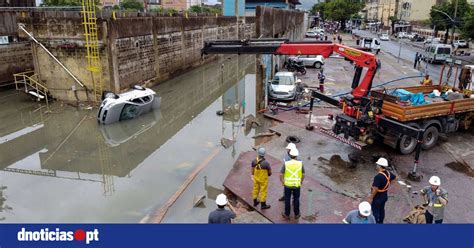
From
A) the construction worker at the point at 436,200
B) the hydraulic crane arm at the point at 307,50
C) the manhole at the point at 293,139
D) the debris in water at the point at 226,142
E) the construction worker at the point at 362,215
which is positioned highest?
the hydraulic crane arm at the point at 307,50

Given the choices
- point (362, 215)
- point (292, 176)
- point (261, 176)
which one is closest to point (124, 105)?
point (261, 176)

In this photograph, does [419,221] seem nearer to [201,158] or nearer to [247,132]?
[201,158]

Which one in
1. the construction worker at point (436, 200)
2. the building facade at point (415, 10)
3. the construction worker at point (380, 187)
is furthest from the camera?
the building facade at point (415, 10)

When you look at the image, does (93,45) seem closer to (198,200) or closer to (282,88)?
(282,88)

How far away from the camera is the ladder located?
17.9 metres

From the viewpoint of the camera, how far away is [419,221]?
24.9ft

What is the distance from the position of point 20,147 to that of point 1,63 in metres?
13.2

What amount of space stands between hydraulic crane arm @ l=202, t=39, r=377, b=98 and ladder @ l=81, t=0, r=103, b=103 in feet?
23.3

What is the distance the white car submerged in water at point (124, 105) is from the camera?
1523 cm

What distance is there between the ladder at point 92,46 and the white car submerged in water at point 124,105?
10.2 ft

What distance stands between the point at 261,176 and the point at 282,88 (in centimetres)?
1053

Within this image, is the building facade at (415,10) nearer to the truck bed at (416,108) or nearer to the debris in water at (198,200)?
the truck bed at (416,108)

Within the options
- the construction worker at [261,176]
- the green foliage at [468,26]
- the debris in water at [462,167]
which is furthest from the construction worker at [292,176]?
the green foliage at [468,26]

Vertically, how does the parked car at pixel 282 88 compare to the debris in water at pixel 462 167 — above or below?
above
